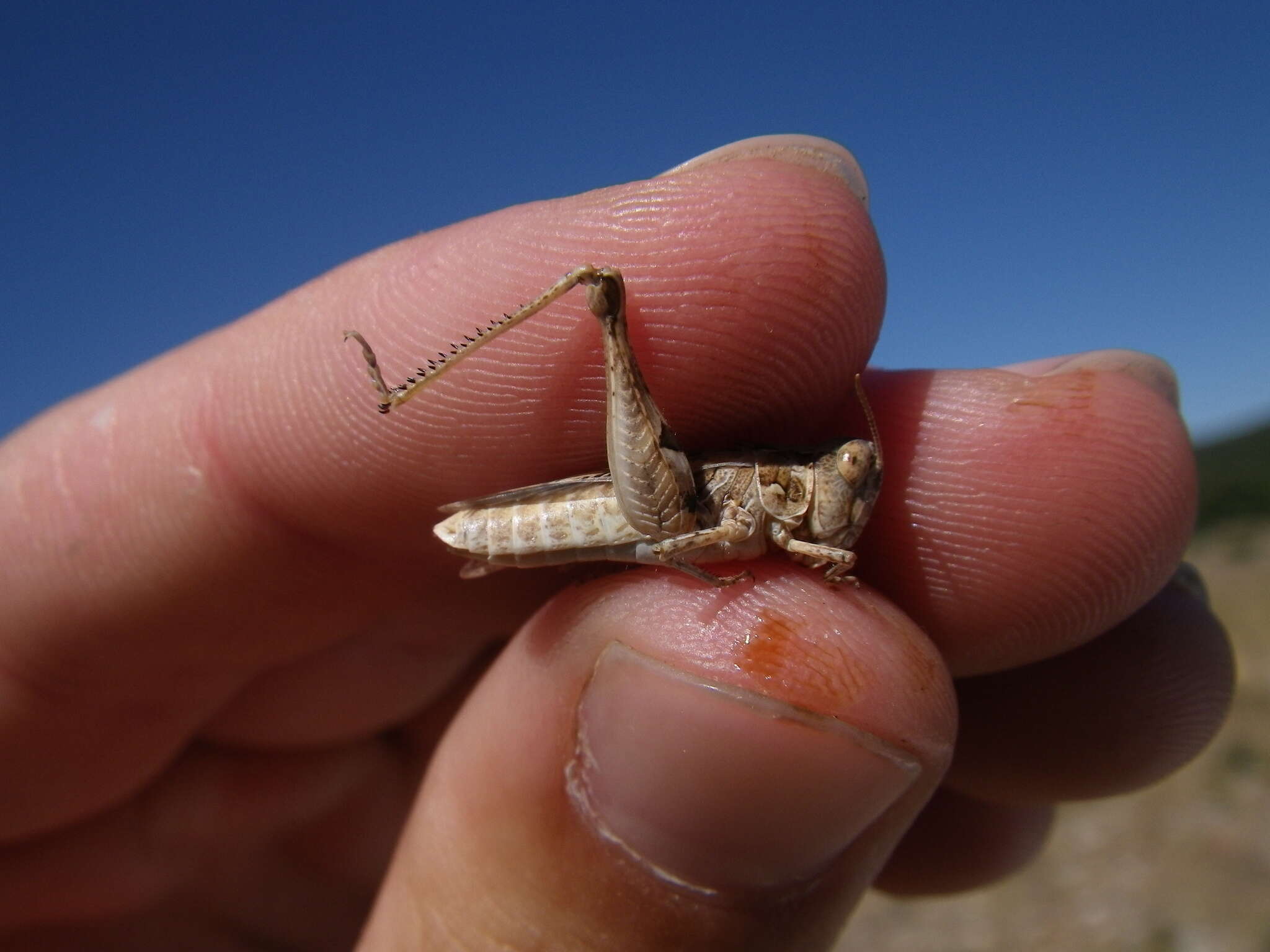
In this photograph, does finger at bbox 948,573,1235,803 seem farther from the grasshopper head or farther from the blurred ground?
the blurred ground

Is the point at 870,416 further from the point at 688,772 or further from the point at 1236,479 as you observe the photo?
the point at 1236,479

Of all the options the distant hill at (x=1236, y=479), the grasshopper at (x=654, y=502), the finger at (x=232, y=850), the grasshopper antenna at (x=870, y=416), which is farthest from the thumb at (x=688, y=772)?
the distant hill at (x=1236, y=479)

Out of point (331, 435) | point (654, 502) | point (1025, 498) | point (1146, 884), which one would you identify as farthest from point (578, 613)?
point (1146, 884)

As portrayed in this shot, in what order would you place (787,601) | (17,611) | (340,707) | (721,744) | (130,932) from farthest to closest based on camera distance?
(340,707) < (130,932) < (17,611) < (787,601) < (721,744)

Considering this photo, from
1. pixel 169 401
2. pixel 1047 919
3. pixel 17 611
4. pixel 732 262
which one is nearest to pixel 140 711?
pixel 17 611

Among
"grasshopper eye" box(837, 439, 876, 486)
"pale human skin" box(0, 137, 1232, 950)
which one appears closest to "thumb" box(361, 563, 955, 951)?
"pale human skin" box(0, 137, 1232, 950)

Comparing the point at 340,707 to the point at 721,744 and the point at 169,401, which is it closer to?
the point at 169,401
